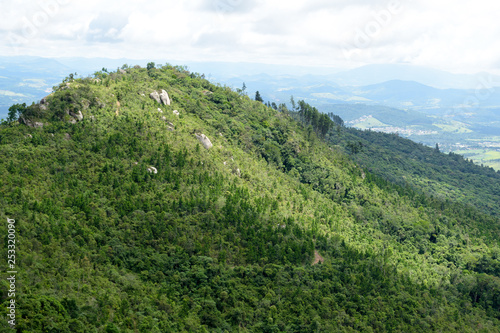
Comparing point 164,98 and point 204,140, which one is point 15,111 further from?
point 204,140

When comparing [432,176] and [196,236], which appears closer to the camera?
[196,236]

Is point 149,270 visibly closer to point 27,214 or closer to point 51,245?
point 51,245

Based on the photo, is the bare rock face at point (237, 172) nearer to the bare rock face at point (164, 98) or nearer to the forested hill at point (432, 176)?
the bare rock face at point (164, 98)

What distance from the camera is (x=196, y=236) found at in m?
59.5

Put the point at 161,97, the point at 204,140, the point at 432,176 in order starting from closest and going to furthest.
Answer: the point at 204,140 → the point at 161,97 → the point at 432,176

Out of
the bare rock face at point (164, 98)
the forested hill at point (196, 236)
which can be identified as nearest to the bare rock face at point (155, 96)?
the forested hill at point (196, 236)

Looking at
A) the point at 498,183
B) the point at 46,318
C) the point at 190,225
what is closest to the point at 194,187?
the point at 190,225

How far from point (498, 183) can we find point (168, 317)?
648 ft

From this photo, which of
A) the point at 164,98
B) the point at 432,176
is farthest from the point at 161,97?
the point at 432,176

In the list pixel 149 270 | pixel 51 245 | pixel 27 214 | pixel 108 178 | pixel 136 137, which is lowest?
pixel 149 270

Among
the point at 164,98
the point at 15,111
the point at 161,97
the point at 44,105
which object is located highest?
the point at 161,97

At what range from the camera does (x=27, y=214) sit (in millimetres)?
47062

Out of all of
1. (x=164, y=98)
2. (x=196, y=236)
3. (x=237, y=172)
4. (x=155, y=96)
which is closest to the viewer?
(x=196, y=236)

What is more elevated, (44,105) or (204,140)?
(44,105)
